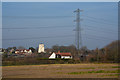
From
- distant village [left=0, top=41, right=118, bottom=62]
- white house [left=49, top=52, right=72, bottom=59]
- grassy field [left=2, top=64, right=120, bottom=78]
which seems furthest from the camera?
white house [left=49, top=52, right=72, bottom=59]

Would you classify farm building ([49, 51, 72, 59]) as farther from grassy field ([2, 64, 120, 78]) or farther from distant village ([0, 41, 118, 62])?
grassy field ([2, 64, 120, 78])

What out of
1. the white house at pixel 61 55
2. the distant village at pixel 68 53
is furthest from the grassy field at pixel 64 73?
the white house at pixel 61 55

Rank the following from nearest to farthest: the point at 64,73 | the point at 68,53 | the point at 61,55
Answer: the point at 64,73 → the point at 68,53 → the point at 61,55

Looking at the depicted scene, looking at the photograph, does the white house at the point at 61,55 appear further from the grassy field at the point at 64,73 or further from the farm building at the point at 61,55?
the grassy field at the point at 64,73

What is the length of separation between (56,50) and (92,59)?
14111mm

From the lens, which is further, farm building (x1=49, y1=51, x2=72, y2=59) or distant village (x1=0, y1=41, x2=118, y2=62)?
farm building (x1=49, y1=51, x2=72, y2=59)

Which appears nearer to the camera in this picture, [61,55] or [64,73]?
[64,73]

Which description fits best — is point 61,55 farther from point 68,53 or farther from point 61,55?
point 68,53

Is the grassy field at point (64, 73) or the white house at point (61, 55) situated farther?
the white house at point (61, 55)

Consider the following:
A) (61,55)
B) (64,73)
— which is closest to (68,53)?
(61,55)

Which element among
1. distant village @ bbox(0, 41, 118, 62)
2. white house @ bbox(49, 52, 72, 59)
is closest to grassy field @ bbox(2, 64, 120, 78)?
distant village @ bbox(0, 41, 118, 62)

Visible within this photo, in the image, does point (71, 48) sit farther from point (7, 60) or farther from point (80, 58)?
point (7, 60)

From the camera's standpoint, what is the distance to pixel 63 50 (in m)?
44.3

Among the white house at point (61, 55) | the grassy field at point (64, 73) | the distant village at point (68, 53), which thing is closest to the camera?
the grassy field at point (64, 73)
